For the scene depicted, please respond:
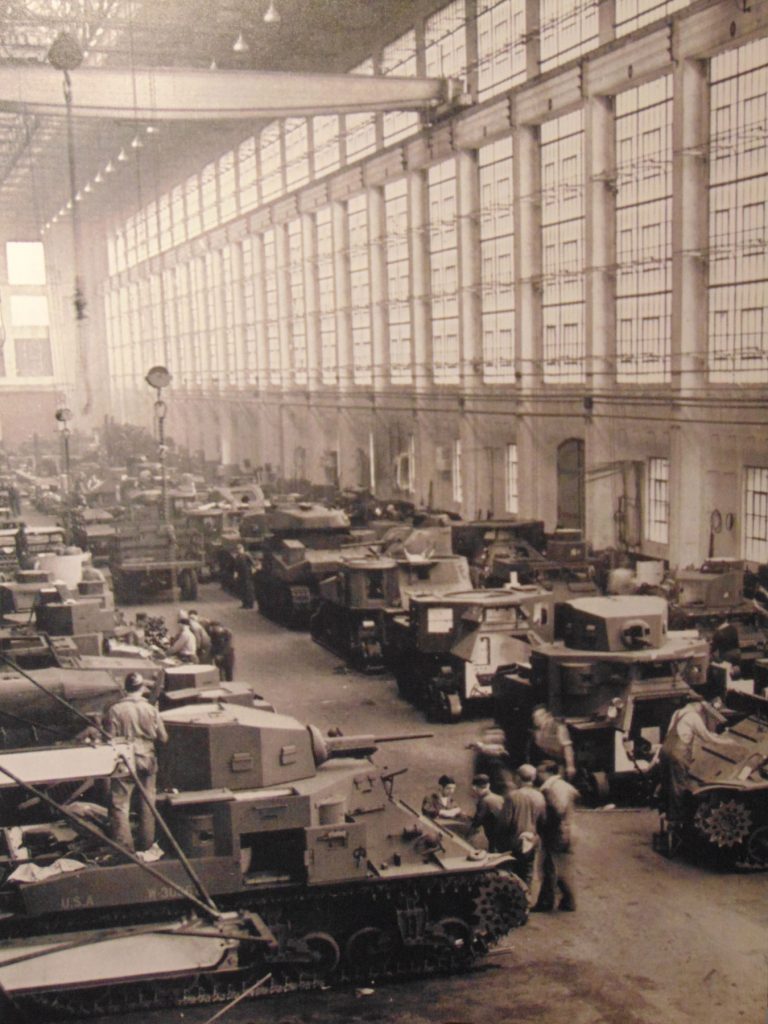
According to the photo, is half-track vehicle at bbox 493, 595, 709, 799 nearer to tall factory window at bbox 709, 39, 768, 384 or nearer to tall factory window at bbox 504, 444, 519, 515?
tall factory window at bbox 709, 39, 768, 384

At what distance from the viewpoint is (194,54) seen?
3117 centimetres

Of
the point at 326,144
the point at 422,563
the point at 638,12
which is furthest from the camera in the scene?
the point at 326,144

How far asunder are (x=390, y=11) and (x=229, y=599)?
55.3ft

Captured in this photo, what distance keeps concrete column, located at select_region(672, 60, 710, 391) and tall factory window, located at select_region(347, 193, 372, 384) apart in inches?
646

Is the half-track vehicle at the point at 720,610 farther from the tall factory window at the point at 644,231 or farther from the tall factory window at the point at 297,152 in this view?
the tall factory window at the point at 297,152

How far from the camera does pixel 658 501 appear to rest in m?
25.3

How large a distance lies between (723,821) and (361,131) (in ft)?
101

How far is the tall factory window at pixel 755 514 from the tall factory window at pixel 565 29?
10231 mm

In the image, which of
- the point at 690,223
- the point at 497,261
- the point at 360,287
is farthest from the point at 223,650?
the point at 360,287

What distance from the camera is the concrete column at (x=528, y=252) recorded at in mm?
28531

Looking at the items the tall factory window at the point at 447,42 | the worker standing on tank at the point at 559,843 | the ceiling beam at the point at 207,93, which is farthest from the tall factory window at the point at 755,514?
the tall factory window at the point at 447,42

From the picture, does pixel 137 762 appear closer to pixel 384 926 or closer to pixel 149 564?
pixel 384 926

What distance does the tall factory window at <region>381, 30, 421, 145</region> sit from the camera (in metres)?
34.2

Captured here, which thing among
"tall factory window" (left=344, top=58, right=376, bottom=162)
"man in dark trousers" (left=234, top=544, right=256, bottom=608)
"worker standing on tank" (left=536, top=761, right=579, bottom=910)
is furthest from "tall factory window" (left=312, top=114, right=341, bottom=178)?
"worker standing on tank" (left=536, top=761, right=579, bottom=910)
